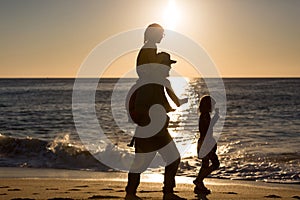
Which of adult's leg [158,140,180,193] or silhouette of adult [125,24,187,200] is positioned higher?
silhouette of adult [125,24,187,200]

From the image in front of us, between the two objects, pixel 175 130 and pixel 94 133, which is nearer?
pixel 94 133

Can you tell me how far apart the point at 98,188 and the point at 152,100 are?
9.72ft

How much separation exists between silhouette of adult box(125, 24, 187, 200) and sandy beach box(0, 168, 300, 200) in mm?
1275

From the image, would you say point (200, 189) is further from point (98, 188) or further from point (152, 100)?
point (152, 100)

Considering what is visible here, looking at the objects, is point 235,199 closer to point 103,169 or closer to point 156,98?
point 156,98

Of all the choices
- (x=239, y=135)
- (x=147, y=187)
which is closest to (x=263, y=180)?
(x=147, y=187)

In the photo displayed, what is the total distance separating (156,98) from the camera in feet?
21.7

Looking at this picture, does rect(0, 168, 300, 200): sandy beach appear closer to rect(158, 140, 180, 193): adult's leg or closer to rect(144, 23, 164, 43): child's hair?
rect(158, 140, 180, 193): adult's leg

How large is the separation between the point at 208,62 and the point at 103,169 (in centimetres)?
660

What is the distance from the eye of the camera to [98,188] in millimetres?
9000

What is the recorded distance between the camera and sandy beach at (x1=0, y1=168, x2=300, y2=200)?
8.09 metres

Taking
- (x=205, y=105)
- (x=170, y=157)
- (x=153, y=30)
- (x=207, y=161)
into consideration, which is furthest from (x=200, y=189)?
(x=153, y=30)

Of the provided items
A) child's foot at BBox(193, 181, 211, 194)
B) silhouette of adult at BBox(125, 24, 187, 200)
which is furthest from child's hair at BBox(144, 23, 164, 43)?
child's foot at BBox(193, 181, 211, 194)

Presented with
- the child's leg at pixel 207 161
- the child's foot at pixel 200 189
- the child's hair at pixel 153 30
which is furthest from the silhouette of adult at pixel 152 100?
the child's foot at pixel 200 189
